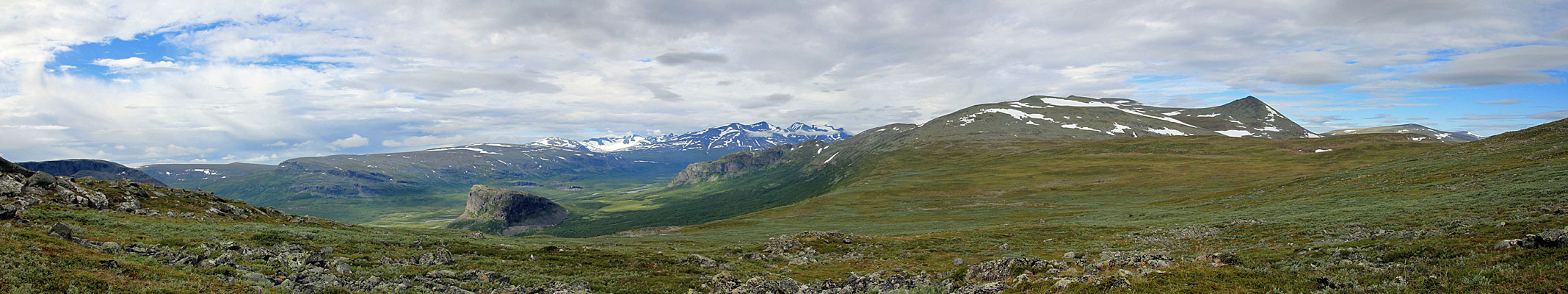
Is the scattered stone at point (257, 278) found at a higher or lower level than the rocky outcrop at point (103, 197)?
lower

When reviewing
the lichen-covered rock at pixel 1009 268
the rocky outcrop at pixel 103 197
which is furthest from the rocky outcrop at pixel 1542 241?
the rocky outcrop at pixel 103 197

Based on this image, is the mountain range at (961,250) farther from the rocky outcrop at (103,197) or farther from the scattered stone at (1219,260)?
the rocky outcrop at (103,197)

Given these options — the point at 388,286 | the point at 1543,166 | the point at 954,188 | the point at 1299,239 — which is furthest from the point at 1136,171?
the point at 388,286

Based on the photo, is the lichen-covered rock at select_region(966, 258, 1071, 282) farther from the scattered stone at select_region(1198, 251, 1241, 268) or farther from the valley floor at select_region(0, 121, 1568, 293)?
the scattered stone at select_region(1198, 251, 1241, 268)

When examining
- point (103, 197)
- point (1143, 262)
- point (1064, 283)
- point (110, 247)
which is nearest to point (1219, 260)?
point (1143, 262)

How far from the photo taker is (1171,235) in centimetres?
5531

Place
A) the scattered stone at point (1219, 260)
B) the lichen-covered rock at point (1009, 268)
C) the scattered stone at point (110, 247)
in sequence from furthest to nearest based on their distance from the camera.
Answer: the lichen-covered rock at point (1009, 268) → the scattered stone at point (110, 247) → the scattered stone at point (1219, 260)

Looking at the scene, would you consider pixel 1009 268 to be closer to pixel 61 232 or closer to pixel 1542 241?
pixel 1542 241

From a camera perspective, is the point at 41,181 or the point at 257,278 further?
the point at 41,181

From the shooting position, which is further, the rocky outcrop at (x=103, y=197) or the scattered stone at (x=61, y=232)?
the rocky outcrop at (x=103, y=197)

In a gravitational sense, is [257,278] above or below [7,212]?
below

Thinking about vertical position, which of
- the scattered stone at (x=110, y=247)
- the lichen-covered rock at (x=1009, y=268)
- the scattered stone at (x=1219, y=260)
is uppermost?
the scattered stone at (x=110, y=247)

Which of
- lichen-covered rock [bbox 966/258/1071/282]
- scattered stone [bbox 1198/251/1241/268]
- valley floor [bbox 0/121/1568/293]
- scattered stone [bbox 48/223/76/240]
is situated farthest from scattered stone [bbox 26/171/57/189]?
scattered stone [bbox 1198/251/1241/268]

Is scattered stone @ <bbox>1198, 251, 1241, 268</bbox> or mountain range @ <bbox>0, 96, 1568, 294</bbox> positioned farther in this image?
scattered stone @ <bbox>1198, 251, 1241, 268</bbox>
